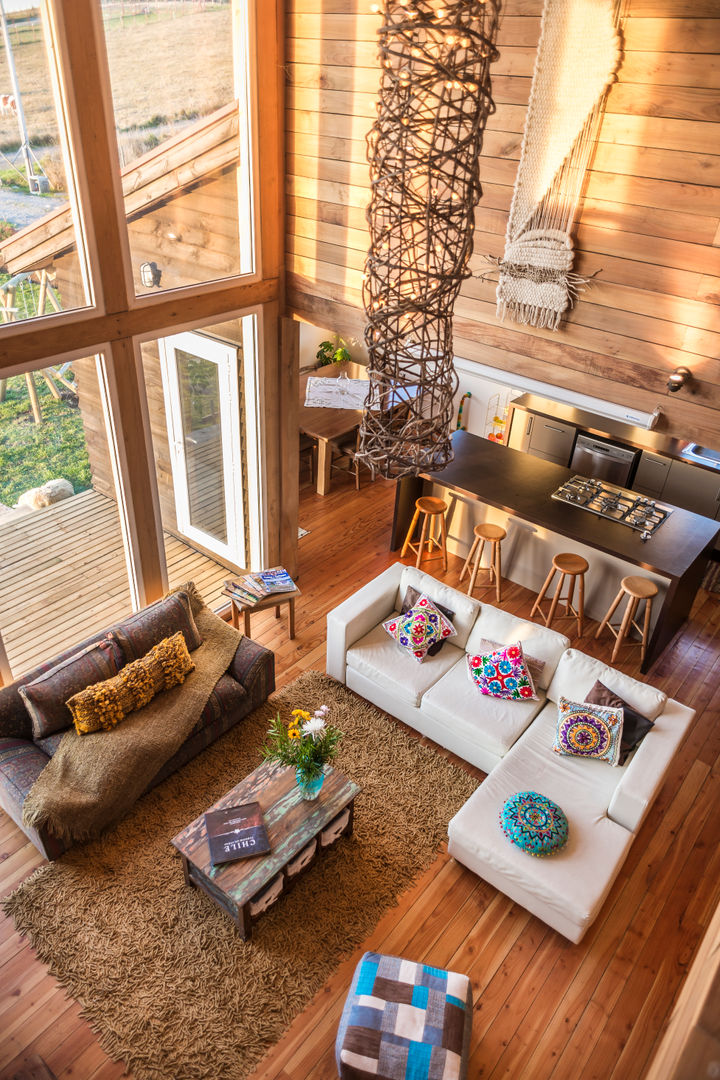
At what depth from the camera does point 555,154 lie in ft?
12.2

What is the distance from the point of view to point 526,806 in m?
3.96

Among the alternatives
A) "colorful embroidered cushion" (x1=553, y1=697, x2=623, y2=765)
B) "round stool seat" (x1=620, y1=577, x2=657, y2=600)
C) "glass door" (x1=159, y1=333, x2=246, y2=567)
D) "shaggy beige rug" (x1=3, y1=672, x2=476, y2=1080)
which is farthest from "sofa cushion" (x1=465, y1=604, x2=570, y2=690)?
"glass door" (x1=159, y1=333, x2=246, y2=567)

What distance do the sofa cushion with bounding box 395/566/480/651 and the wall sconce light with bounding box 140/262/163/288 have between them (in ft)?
8.65

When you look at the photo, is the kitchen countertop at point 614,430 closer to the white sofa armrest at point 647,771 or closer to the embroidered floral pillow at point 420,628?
the embroidered floral pillow at point 420,628

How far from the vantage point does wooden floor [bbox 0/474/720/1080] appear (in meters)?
3.37

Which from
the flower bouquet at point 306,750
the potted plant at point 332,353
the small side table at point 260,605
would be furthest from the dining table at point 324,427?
the flower bouquet at point 306,750

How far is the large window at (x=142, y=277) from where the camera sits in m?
3.76

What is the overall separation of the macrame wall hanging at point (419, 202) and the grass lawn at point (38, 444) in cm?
235

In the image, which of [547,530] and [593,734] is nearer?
[593,734]

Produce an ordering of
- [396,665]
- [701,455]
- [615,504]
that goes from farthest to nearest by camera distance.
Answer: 1. [701,455]
2. [615,504]
3. [396,665]

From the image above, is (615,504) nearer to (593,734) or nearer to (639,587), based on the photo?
(639,587)

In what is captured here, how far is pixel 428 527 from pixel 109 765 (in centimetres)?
365

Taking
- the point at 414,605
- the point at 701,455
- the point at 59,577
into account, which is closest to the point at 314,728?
the point at 414,605

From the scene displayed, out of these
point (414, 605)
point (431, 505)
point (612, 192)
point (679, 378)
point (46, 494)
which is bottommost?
point (431, 505)
